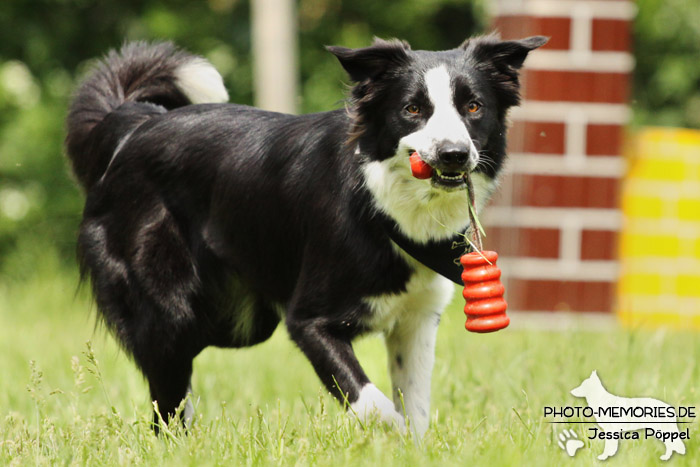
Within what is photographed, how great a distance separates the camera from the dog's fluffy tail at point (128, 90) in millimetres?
4766

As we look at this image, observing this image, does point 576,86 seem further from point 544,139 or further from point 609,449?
point 609,449

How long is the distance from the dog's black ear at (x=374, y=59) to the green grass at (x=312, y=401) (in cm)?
103

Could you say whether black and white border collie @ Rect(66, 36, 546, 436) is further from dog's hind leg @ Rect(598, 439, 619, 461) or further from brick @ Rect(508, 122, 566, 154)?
brick @ Rect(508, 122, 566, 154)

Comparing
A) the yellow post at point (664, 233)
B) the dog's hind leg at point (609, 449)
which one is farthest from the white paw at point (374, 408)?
the yellow post at point (664, 233)

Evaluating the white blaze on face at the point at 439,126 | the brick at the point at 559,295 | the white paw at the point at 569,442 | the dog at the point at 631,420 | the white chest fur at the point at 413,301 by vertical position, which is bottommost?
the brick at the point at 559,295

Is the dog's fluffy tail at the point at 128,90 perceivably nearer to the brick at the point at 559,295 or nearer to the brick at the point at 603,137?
the brick at the point at 559,295

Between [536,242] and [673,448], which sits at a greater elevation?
[673,448]

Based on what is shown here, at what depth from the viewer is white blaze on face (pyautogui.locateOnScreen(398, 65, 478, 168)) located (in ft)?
11.6

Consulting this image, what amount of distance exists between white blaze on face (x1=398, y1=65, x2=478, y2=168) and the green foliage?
31.7ft

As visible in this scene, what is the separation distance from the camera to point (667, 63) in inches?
514

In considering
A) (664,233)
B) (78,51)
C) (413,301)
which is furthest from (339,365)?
(78,51)

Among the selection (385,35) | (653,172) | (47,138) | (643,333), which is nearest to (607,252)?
(653,172)

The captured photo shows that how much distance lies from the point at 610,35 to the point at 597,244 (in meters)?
1.66

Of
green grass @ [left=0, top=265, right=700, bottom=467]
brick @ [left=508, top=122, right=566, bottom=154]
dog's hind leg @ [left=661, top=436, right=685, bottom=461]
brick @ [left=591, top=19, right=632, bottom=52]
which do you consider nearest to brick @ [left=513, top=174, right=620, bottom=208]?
brick @ [left=508, top=122, right=566, bottom=154]
